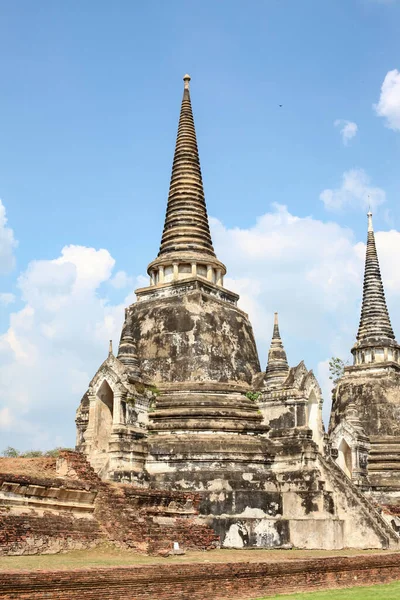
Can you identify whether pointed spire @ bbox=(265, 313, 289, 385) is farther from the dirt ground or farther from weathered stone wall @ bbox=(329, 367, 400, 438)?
weathered stone wall @ bbox=(329, 367, 400, 438)

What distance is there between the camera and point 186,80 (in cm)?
3148

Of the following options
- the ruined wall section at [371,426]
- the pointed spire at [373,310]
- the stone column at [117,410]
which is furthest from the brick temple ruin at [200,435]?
the pointed spire at [373,310]

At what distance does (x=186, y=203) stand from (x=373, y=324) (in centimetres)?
1254

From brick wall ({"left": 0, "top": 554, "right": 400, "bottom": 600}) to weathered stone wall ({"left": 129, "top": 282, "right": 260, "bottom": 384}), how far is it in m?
9.37

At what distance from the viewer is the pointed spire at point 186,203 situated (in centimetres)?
2833

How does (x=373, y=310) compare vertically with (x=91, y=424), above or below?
above

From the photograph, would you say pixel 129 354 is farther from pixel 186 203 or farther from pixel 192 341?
pixel 186 203

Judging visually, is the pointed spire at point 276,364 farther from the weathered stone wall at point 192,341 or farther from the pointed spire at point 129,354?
the pointed spire at point 129,354

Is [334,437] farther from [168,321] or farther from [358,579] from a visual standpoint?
[358,579]

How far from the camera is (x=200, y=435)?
23312 mm

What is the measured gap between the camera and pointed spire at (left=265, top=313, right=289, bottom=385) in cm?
2491

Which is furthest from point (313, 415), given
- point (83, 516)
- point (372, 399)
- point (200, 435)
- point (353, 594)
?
point (353, 594)

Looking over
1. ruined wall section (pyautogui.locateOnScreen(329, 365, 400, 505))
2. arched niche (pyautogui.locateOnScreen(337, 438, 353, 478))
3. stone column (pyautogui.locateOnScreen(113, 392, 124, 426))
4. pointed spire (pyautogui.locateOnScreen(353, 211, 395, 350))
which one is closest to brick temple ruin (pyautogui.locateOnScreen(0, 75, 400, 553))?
stone column (pyautogui.locateOnScreen(113, 392, 124, 426))

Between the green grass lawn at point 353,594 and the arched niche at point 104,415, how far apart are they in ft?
32.8
